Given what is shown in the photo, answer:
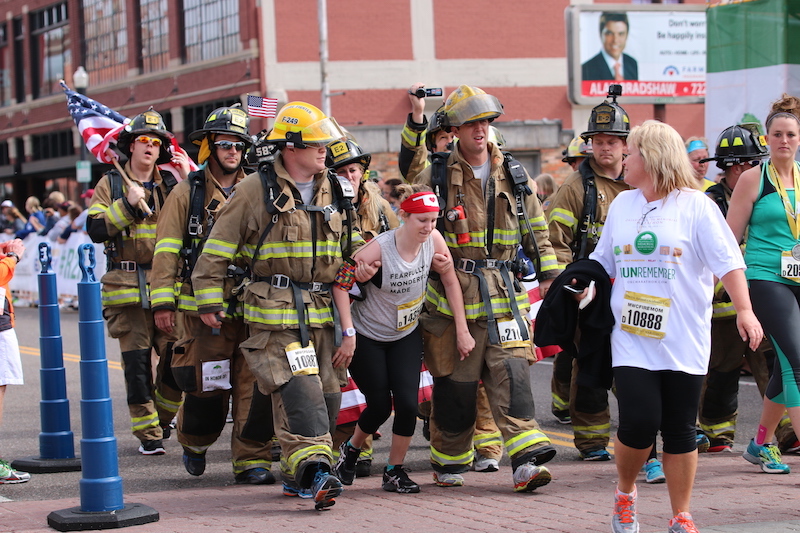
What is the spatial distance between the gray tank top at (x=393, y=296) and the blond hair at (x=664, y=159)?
1642 millimetres

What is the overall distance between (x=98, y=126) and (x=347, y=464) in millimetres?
3675

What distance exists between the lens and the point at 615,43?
96.0ft

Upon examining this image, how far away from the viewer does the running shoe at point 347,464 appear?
6730 millimetres

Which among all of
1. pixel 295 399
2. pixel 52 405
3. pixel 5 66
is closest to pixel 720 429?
pixel 295 399

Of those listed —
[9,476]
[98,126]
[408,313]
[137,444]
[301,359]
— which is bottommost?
[137,444]

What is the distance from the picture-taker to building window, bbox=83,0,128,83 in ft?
109

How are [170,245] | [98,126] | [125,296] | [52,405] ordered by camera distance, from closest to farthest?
[170,245] < [52,405] < [125,296] < [98,126]

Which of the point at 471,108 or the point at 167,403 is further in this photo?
the point at 167,403

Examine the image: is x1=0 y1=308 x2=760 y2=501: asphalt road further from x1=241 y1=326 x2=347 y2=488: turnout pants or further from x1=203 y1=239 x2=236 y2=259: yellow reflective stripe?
x1=203 y1=239 x2=236 y2=259: yellow reflective stripe

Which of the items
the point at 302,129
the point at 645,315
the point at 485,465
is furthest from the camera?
the point at 485,465

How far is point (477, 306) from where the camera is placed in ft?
21.4

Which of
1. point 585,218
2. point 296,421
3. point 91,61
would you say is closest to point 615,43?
point 91,61

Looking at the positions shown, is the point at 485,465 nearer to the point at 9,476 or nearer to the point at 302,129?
the point at 302,129

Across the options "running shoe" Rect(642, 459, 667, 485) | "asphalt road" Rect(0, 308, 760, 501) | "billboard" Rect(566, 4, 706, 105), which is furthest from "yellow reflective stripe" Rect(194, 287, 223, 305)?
"billboard" Rect(566, 4, 706, 105)
